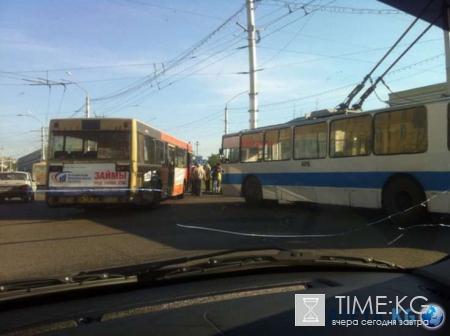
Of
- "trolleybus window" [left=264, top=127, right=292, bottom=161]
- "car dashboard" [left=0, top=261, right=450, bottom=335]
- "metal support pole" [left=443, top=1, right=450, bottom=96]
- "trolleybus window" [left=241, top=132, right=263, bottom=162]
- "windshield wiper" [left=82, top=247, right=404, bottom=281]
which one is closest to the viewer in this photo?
"car dashboard" [left=0, top=261, right=450, bottom=335]

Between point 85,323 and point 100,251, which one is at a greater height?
point 85,323

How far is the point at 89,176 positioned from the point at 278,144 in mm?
6147

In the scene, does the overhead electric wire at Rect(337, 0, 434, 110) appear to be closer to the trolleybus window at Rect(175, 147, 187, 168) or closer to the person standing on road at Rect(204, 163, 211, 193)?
the trolleybus window at Rect(175, 147, 187, 168)

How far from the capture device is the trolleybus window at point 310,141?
1370 centimetres

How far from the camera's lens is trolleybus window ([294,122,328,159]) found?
13.7 m

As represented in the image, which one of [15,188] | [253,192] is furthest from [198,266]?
[15,188]

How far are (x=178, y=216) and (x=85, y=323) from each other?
11633 mm

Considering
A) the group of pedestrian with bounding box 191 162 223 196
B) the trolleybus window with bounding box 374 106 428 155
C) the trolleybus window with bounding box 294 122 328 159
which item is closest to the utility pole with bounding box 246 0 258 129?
Answer: the group of pedestrian with bounding box 191 162 223 196

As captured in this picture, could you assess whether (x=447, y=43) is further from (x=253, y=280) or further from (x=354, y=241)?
(x=253, y=280)

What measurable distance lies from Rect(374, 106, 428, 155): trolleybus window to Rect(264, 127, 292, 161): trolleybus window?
3.60m

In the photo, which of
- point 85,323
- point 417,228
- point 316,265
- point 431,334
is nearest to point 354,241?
point 417,228

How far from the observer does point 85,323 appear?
2283 mm

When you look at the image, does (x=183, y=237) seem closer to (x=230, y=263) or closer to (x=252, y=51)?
(x=230, y=263)

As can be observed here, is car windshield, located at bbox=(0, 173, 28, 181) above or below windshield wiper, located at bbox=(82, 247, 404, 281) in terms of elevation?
above
